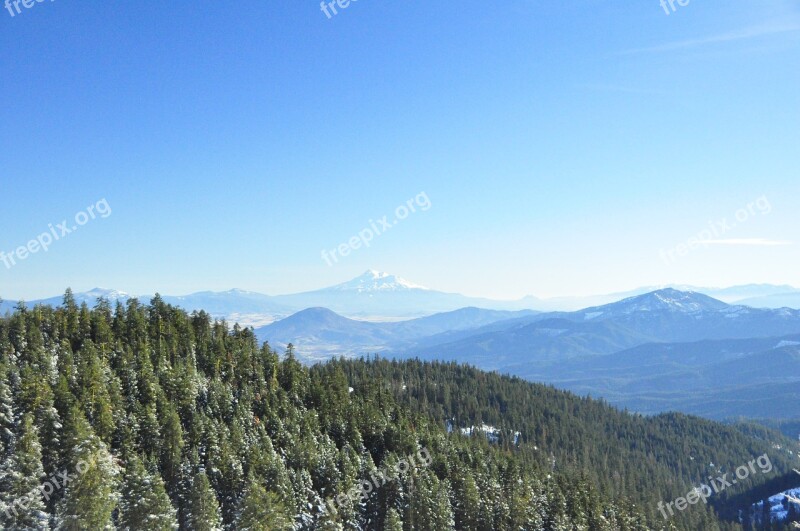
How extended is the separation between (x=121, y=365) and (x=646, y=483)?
183 m

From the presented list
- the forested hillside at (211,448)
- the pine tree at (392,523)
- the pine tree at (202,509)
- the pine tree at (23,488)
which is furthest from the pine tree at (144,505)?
the pine tree at (392,523)

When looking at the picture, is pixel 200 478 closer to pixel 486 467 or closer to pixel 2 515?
pixel 2 515

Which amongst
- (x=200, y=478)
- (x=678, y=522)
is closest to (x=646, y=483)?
(x=678, y=522)

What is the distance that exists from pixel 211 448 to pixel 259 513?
54.2 ft

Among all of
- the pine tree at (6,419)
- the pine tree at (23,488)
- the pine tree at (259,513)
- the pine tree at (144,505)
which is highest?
the pine tree at (6,419)

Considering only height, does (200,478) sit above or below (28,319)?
below

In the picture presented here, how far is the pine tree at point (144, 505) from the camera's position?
58.5 m

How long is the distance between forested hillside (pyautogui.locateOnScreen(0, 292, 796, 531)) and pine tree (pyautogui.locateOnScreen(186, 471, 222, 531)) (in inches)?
6.3

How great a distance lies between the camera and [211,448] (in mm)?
76250

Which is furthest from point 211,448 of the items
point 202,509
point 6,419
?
point 6,419

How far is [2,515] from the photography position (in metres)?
53.4

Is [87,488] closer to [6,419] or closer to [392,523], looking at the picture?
[6,419]

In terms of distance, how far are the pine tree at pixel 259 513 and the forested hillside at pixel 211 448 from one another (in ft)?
0.57

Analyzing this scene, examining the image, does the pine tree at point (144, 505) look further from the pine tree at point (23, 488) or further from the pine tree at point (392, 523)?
the pine tree at point (392, 523)
